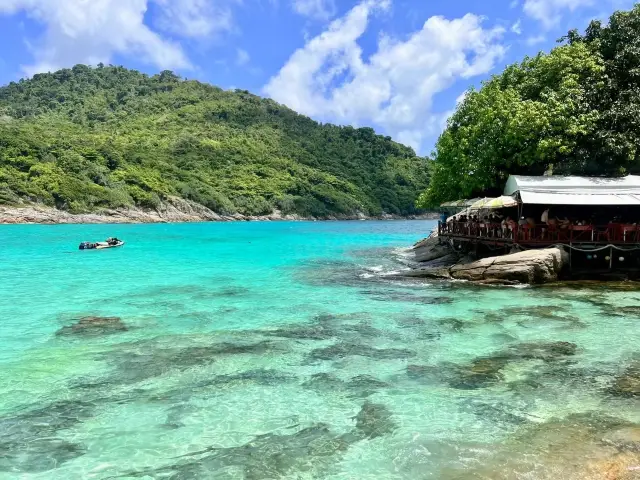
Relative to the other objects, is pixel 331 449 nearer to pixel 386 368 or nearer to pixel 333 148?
pixel 386 368

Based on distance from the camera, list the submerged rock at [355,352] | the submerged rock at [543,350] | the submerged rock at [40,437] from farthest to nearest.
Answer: the submerged rock at [355,352] → the submerged rock at [543,350] → the submerged rock at [40,437]

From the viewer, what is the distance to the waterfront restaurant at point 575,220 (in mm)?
22984

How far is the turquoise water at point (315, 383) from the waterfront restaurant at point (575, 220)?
3.86 m

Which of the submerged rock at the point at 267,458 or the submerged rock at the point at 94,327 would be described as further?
the submerged rock at the point at 94,327

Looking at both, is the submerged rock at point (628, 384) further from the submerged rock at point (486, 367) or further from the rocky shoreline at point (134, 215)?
the rocky shoreline at point (134, 215)

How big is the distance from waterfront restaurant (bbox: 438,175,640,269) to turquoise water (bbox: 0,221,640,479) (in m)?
3.86

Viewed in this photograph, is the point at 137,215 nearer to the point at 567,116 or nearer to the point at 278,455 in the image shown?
the point at 567,116

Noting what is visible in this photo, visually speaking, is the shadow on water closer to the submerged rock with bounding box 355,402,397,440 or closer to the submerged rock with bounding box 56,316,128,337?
the submerged rock with bounding box 355,402,397,440

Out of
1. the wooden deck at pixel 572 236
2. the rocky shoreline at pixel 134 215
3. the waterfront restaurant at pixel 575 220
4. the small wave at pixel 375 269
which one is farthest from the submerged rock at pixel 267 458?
the rocky shoreline at pixel 134 215

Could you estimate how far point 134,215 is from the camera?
107 m

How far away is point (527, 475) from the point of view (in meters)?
6.48

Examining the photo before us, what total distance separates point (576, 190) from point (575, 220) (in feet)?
8.83

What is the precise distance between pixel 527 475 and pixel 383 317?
32.1 ft

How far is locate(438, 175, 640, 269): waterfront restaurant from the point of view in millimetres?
22984
